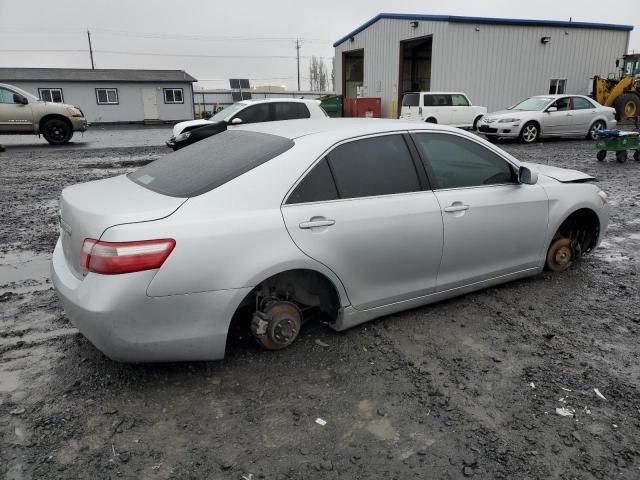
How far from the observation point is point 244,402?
2816 millimetres

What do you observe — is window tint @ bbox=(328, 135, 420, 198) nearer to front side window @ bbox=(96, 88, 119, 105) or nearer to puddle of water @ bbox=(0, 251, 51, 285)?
puddle of water @ bbox=(0, 251, 51, 285)

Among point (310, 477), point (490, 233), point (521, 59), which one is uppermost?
point (521, 59)

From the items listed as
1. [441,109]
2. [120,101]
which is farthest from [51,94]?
[441,109]

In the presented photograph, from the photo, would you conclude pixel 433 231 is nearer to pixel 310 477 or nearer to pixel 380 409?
pixel 380 409

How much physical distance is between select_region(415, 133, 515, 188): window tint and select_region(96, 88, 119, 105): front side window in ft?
120

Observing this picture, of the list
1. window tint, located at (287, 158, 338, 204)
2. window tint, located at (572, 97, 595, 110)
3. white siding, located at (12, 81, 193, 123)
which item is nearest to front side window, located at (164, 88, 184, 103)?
white siding, located at (12, 81, 193, 123)

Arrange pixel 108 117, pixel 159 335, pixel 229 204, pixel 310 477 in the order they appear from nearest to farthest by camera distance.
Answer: pixel 310 477 → pixel 159 335 → pixel 229 204 → pixel 108 117

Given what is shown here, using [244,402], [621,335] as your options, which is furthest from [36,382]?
[621,335]

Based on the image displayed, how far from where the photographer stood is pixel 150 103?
3638 centimetres

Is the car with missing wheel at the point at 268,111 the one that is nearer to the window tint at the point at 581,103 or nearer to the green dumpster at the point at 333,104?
the window tint at the point at 581,103

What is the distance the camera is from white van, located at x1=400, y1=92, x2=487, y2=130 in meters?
19.5

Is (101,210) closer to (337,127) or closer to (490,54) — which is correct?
(337,127)

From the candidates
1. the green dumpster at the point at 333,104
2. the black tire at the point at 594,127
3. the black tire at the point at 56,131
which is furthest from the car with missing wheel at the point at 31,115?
the black tire at the point at 594,127

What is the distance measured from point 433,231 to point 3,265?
438 centimetres
